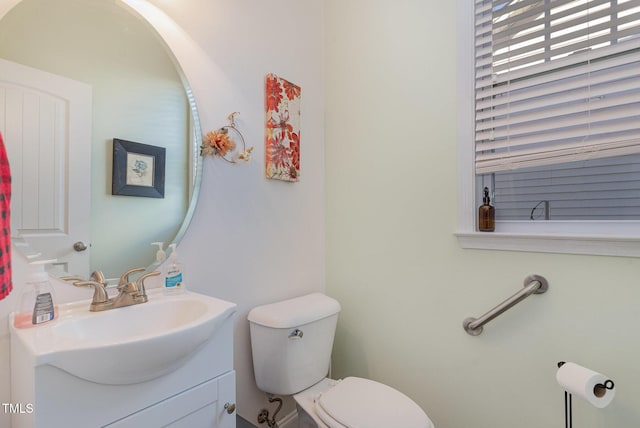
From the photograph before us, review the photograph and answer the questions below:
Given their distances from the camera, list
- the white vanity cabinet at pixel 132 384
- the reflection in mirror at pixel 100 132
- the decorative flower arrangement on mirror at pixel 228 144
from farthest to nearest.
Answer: the decorative flower arrangement on mirror at pixel 228 144 < the reflection in mirror at pixel 100 132 < the white vanity cabinet at pixel 132 384

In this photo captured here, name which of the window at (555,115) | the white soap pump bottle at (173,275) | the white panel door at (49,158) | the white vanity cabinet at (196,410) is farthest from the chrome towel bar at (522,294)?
the white panel door at (49,158)

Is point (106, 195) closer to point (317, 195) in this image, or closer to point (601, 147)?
point (317, 195)

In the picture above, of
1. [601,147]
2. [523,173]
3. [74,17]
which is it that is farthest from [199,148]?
[601,147]

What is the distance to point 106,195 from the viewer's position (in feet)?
3.17

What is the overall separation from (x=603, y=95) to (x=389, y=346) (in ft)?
4.43

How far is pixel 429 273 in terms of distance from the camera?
4.62ft

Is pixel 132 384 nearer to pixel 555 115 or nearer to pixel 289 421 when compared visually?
pixel 289 421

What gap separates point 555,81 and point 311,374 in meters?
1.56

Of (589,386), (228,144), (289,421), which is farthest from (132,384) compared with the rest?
(589,386)

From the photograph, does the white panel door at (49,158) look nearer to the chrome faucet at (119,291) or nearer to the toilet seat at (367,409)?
the chrome faucet at (119,291)

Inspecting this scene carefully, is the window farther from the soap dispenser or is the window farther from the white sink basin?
the soap dispenser

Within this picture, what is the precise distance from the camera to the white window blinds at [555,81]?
1032 mm

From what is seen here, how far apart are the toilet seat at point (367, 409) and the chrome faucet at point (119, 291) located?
2.47 ft

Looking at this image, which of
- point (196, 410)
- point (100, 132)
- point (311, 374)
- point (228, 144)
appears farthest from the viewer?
point (311, 374)
